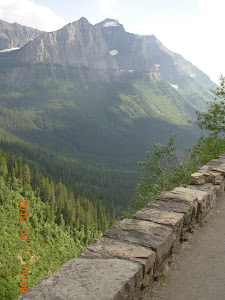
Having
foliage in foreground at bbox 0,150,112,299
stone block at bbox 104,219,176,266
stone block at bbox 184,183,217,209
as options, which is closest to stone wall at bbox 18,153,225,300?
stone block at bbox 104,219,176,266

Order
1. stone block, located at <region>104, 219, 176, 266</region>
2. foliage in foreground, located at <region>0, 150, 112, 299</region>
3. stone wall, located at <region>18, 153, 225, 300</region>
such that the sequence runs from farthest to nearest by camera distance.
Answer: foliage in foreground, located at <region>0, 150, 112, 299</region>
stone block, located at <region>104, 219, 176, 266</region>
stone wall, located at <region>18, 153, 225, 300</region>

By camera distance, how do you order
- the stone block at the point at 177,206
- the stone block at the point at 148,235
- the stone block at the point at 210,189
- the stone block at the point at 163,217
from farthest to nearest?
the stone block at the point at 210,189 < the stone block at the point at 177,206 < the stone block at the point at 163,217 < the stone block at the point at 148,235

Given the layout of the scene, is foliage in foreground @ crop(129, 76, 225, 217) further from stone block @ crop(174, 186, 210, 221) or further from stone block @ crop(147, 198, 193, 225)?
stone block @ crop(147, 198, 193, 225)

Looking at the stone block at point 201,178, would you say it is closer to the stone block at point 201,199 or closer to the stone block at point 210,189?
the stone block at point 210,189

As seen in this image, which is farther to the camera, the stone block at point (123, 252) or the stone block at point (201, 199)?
the stone block at point (201, 199)

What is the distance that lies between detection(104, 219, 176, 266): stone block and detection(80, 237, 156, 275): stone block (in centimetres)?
22

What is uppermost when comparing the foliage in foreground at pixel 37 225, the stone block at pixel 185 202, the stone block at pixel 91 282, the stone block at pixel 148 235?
the stone block at pixel 185 202

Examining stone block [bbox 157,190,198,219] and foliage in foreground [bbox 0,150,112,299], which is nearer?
stone block [bbox 157,190,198,219]

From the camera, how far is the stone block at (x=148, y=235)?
5719 millimetres

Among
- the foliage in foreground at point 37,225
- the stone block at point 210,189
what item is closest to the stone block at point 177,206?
the stone block at point 210,189

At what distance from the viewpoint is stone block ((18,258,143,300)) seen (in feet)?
13.2

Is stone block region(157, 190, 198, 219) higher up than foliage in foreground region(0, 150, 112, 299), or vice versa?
stone block region(157, 190, 198, 219)

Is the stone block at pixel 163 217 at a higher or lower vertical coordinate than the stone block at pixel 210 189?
lower

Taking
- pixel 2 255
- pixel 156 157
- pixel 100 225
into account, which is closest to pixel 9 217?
pixel 2 255
